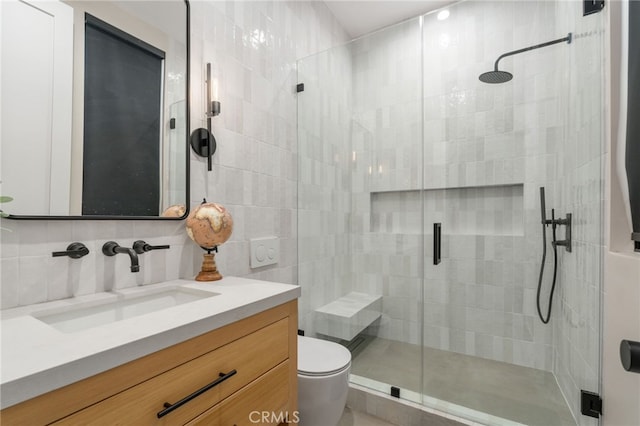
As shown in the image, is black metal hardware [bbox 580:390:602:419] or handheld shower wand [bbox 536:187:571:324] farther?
handheld shower wand [bbox 536:187:571:324]

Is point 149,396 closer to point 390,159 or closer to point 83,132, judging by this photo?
point 83,132

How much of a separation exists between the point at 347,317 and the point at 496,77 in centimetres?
182

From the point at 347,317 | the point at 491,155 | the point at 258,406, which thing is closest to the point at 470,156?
the point at 491,155

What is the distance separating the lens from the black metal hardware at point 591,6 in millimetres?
1295

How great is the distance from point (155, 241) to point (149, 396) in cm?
66

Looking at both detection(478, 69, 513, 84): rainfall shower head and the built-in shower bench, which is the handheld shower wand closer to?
detection(478, 69, 513, 84): rainfall shower head

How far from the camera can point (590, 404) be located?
1.29 metres

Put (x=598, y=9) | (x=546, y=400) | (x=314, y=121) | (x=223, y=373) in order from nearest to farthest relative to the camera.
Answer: (x=223, y=373) < (x=598, y=9) < (x=546, y=400) < (x=314, y=121)

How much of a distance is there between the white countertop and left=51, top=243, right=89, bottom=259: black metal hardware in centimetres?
13

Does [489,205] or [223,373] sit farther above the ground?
[489,205]

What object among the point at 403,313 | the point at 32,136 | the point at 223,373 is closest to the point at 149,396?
the point at 223,373

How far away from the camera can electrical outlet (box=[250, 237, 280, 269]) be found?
1.57m

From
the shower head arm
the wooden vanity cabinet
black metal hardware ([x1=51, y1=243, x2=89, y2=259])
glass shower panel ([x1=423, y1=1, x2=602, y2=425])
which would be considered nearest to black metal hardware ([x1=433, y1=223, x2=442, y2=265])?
glass shower panel ([x1=423, y1=1, x2=602, y2=425])

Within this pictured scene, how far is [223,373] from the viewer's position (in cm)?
73
